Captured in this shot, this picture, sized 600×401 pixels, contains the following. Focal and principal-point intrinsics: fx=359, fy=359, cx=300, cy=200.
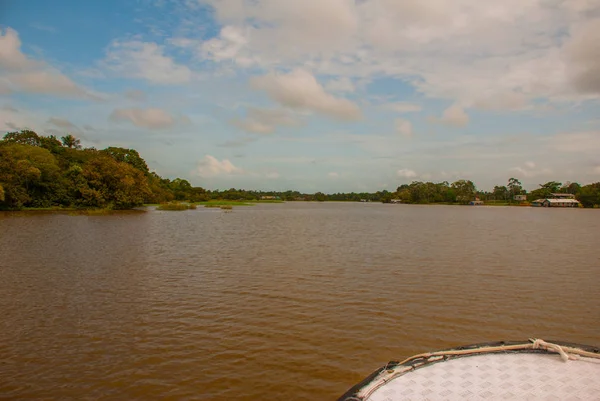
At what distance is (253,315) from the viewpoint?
35.0ft

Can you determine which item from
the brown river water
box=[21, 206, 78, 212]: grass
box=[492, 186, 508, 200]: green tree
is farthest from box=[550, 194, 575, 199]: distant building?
box=[21, 206, 78, 212]: grass

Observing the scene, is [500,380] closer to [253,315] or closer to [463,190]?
[253,315]

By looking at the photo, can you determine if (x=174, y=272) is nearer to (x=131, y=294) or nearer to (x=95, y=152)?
(x=131, y=294)

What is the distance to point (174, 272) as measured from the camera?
16.2 meters

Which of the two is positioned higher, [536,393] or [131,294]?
Answer: [536,393]

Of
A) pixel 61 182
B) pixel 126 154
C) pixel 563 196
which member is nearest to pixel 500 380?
pixel 61 182

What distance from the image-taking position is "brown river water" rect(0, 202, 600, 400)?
23.1 ft

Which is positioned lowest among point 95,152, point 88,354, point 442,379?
point 88,354

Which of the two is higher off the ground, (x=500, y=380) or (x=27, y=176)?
(x=27, y=176)

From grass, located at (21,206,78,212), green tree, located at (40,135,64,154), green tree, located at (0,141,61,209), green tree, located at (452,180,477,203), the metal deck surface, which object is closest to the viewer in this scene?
the metal deck surface

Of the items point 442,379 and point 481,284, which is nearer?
point 442,379

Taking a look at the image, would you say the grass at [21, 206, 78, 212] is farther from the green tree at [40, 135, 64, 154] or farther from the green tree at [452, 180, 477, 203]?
the green tree at [452, 180, 477, 203]

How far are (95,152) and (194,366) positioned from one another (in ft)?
290

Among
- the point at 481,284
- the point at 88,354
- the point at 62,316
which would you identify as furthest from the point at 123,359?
the point at 481,284
